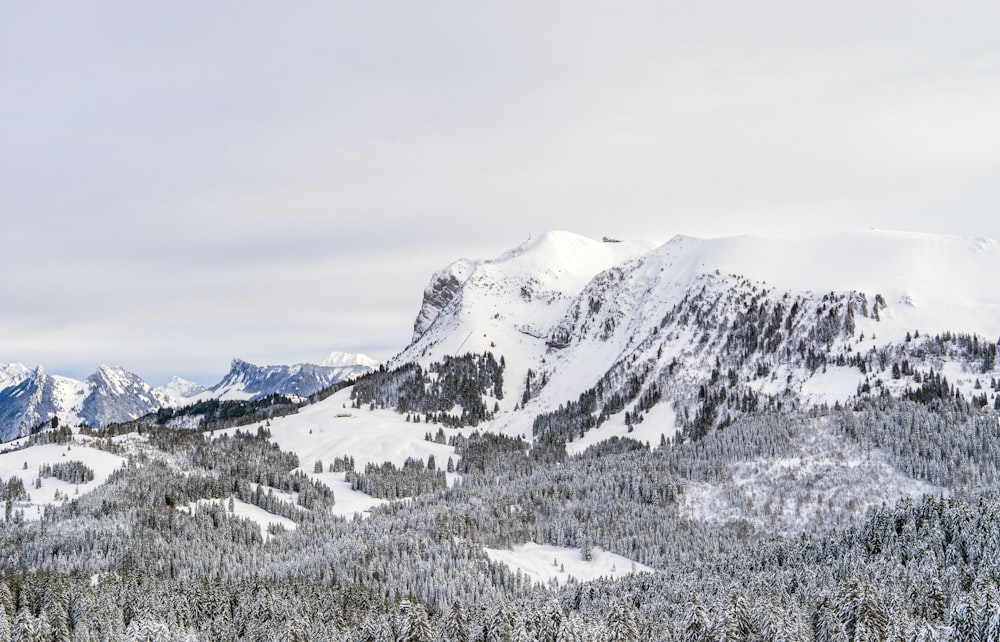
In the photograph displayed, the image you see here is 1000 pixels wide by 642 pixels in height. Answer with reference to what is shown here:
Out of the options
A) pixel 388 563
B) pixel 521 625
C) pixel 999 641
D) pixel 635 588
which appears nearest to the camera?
pixel 999 641

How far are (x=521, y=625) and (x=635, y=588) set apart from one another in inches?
2563

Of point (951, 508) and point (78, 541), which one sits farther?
point (78, 541)

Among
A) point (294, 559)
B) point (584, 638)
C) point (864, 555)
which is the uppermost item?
point (584, 638)

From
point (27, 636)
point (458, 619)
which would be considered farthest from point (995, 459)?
point (27, 636)

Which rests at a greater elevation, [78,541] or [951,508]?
[951,508]

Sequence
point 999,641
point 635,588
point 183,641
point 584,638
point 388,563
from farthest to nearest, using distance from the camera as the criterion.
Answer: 1. point 388,563
2. point 635,588
3. point 183,641
4. point 584,638
5. point 999,641

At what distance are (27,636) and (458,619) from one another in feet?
200

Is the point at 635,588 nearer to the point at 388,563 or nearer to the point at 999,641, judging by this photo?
the point at 388,563

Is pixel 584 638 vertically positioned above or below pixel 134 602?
above

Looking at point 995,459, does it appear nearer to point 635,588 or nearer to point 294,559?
point 635,588

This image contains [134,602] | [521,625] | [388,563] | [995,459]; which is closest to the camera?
[521,625]

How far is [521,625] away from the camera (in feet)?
311

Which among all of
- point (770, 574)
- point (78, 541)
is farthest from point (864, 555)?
point (78, 541)

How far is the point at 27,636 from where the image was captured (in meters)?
109
